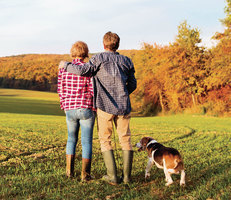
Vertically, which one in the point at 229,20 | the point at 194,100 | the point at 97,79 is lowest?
the point at 194,100

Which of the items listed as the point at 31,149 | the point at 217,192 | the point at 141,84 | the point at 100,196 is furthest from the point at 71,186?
the point at 141,84

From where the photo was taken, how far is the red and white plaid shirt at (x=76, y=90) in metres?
3.93

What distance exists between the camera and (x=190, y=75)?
34.2 meters

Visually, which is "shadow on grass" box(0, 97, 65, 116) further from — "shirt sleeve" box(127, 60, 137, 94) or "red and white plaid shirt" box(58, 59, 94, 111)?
"shirt sleeve" box(127, 60, 137, 94)

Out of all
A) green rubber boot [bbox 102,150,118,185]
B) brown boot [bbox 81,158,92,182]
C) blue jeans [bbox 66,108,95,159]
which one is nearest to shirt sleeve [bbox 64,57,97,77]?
blue jeans [bbox 66,108,95,159]

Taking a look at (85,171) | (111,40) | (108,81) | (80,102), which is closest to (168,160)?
(85,171)

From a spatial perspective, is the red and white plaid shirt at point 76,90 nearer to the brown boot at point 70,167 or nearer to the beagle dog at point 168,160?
the brown boot at point 70,167

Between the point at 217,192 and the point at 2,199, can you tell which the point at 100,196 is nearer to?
the point at 2,199

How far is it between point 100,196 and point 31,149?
4179mm

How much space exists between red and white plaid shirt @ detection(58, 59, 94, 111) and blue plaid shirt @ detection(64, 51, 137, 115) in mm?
143

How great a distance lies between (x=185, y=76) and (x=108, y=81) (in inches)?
1265

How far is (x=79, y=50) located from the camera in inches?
161

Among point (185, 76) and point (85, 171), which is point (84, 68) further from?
point (185, 76)

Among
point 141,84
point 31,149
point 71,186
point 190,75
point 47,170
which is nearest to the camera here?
point 71,186
